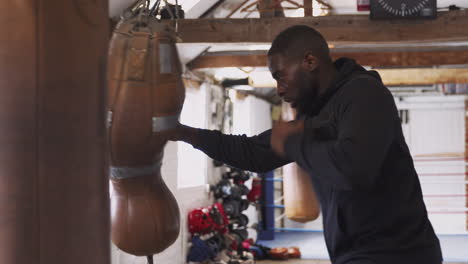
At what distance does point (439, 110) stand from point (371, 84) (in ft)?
38.0

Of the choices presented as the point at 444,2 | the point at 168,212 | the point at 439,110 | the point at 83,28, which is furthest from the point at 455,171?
the point at 83,28

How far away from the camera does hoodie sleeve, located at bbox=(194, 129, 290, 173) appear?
86.0 inches

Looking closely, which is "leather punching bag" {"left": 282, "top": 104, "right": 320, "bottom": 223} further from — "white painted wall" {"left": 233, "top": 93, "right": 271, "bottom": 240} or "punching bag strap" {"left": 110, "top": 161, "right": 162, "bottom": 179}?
"white painted wall" {"left": 233, "top": 93, "right": 271, "bottom": 240}

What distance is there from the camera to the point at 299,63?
6.51 ft

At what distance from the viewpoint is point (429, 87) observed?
12195mm

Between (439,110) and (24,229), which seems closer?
(24,229)

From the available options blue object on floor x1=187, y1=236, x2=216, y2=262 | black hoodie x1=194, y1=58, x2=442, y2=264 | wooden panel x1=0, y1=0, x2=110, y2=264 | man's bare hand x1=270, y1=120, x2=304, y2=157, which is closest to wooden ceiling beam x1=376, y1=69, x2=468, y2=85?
blue object on floor x1=187, y1=236, x2=216, y2=262

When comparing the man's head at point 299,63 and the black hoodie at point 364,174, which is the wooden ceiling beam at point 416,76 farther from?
the black hoodie at point 364,174

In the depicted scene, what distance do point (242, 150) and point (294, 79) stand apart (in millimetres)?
354

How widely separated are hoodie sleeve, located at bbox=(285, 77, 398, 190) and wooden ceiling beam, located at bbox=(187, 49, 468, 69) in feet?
18.7

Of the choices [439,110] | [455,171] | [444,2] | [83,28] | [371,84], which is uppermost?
[444,2]

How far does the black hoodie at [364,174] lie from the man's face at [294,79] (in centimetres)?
6

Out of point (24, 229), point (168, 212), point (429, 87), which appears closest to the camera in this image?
point (24, 229)

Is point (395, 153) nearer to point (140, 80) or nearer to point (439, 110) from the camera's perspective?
point (140, 80)
